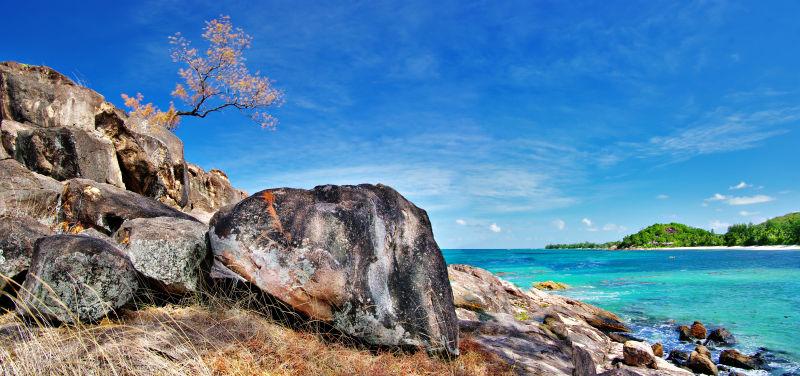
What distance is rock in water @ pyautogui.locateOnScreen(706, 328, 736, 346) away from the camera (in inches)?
758

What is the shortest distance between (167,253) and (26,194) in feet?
17.4

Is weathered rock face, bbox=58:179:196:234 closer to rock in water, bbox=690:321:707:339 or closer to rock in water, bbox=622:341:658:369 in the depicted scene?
rock in water, bbox=622:341:658:369

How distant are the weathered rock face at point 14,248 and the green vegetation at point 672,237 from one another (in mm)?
166044

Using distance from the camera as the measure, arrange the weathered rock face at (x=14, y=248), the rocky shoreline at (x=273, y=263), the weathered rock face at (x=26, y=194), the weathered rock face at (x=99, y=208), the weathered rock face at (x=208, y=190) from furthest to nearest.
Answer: the weathered rock face at (x=208, y=190)
the weathered rock face at (x=26, y=194)
the weathered rock face at (x=99, y=208)
the weathered rock face at (x=14, y=248)
the rocky shoreline at (x=273, y=263)

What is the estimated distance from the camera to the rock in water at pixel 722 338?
19.3 metres

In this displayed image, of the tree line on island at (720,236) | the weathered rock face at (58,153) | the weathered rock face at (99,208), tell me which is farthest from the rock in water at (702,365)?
the tree line on island at (720,236)

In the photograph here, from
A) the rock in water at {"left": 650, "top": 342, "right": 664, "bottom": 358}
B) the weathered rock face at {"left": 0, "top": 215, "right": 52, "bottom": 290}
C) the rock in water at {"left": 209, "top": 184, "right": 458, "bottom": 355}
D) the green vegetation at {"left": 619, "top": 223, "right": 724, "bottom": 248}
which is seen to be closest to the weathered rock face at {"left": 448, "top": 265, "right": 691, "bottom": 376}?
the rock in water at {"left": 650, "top": 342, "right": 664, "bottom": 358}

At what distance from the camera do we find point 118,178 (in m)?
13.8

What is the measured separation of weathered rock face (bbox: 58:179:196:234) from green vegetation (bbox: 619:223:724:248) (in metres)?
164

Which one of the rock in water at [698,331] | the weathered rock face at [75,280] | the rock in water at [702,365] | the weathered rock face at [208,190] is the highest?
the weathered rock face at [208,190]

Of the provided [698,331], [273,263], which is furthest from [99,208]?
[698,331]

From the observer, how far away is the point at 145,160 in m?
15.0

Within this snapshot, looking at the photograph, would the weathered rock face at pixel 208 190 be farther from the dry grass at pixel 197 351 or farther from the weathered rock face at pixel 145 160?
the dry grass at pixel 197 351

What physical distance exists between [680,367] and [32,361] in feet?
56.9
